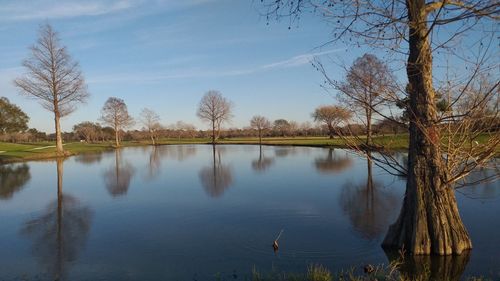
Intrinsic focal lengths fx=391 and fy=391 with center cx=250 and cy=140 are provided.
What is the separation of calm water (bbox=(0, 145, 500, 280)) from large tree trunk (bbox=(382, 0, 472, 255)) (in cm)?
38

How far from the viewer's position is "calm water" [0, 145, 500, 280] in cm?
679

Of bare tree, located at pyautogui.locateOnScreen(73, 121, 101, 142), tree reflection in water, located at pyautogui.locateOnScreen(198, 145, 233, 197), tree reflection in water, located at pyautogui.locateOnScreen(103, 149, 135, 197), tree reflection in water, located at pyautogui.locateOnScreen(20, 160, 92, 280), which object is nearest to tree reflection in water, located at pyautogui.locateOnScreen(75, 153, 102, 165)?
tree reflection in water, located at pyautogui.locateOnScreen(103, 149, 135, 197)

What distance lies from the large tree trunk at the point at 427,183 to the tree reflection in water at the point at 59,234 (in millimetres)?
6259

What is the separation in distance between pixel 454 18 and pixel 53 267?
24.5ft

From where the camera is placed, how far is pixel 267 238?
8.40 metres

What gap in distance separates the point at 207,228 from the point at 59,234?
11.1 ft

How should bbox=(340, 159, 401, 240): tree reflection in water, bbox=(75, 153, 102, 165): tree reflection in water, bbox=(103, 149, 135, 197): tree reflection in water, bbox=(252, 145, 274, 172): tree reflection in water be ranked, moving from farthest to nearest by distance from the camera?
1. bbox=(75, 153, 102, 165): tree reflection in water
2. bbox=(252, 145, 274, 172): tree reflection in water
3. bbox=(103, 149, 135, 197): tree reflection in water
4. bbox=(340, 159, 401, 240): tree reflection in water

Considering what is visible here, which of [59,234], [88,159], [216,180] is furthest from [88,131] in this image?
[59,234]

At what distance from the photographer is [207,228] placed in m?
9.36

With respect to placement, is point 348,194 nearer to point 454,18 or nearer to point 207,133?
point 454,18

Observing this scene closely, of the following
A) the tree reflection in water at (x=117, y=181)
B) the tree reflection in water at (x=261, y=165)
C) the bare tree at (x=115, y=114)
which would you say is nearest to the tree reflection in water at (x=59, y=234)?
Answer: the tree reflection in water at (x=117, y=181)

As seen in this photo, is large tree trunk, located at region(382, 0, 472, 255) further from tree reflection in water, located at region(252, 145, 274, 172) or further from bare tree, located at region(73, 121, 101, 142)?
bare tree, located at region(73, 121, 101, 142)

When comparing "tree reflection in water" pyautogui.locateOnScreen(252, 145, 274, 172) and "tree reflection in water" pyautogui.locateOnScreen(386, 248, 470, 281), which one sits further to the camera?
"tree reflection in water" pyautogui.locateOnScreen(252, 145, 274, 172)

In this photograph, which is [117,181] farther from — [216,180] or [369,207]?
[369,207]
